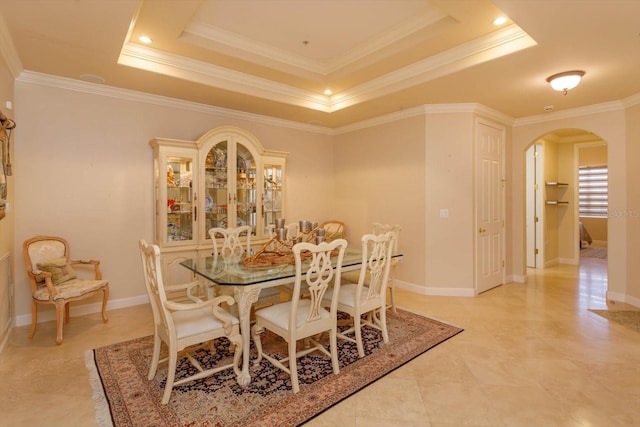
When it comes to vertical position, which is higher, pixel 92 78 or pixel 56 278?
pixel 92 78

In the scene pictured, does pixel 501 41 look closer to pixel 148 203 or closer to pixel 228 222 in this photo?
pixel 228 222

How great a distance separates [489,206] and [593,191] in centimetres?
612

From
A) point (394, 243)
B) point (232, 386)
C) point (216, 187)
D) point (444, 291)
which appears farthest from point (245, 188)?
point (444, 291)

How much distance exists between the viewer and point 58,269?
3279 mm

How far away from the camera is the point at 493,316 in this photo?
3.67m

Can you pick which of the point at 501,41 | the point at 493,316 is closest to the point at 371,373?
the point at 493,316

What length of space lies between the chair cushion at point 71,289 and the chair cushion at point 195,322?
4.48 ft

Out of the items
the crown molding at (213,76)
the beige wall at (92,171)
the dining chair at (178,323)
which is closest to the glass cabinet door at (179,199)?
the beige wall at (92,171)

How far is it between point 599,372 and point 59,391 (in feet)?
12.4

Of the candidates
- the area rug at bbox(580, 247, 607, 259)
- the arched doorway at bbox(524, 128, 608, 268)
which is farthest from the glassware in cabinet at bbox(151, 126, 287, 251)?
the area rug at bbox(580, 247, 607, 259)

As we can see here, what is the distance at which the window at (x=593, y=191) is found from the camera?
27.9 ft

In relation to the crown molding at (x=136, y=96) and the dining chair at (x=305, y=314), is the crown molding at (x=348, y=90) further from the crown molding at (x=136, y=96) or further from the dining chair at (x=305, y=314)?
the dining chair at (x=305, y=314)

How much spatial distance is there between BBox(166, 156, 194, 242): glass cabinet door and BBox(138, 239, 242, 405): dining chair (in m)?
1.73

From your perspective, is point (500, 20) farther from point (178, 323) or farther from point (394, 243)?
point (178, 323)
